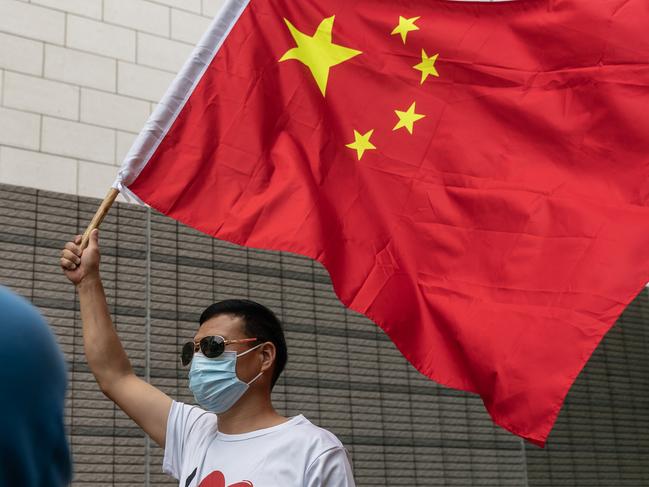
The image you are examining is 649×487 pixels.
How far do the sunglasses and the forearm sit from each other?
21 cm

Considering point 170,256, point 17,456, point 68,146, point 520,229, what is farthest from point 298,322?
point 17,456

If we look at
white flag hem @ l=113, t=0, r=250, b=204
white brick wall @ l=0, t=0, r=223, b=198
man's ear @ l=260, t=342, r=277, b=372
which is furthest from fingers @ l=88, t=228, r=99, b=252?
white brick wall @ l=0, t=0, r=223, b=198

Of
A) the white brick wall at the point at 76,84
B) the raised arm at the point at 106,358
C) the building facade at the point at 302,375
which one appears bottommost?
the building facade at the point at 302,375

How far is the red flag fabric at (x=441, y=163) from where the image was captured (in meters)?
3.27

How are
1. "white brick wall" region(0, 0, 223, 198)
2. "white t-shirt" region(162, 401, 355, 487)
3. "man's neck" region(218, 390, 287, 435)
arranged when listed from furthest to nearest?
"white brick wall" region(0, 0, 223, 198) → "man's neck" region(218, 390, 287, 435) → "white t-shirt" region(162, 401, 355, 487)

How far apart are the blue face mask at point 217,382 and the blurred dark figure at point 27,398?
1.96m

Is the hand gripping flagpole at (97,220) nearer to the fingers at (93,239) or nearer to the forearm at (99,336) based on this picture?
the fingers at (93,239)

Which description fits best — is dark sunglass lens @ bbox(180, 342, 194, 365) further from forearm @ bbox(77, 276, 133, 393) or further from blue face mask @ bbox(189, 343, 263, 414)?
forearm @ bbox(77, 276, 133, 393)

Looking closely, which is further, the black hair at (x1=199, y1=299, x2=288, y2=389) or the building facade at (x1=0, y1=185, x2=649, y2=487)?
the building facade at (x1=0, y1=185, x2=649, y2=487)

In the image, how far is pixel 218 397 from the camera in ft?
9.87

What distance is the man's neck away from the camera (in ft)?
9.78

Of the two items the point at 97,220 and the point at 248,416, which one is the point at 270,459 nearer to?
the point at 248,416

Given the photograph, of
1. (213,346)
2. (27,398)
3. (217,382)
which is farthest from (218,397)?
(27,398)

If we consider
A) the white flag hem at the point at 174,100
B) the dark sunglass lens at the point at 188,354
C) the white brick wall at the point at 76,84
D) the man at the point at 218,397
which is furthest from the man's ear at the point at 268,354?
the white brick wall at the point at 76,84
